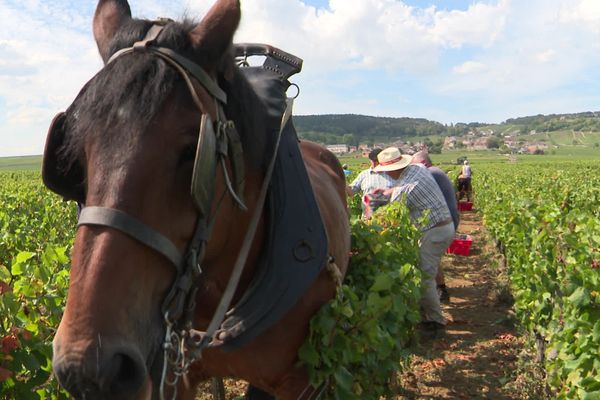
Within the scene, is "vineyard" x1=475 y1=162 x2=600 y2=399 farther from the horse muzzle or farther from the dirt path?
the horse muzzle

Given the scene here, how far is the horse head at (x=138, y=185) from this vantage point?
1271mm

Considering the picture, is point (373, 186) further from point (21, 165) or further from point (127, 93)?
point (21, 165)

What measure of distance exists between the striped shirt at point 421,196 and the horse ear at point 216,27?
4333 millimetres

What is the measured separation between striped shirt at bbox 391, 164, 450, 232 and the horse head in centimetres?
436

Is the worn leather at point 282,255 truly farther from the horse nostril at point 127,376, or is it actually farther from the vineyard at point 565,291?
the vineyard at point 565,291

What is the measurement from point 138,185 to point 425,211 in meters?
4.83

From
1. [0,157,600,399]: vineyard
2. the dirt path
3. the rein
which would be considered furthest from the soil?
the rein

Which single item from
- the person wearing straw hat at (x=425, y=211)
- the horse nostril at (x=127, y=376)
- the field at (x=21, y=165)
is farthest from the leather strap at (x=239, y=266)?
the field at (x=21, y=165)

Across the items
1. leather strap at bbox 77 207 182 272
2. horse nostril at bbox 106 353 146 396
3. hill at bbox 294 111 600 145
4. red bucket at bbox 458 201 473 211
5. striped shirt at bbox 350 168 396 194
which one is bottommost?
red bucket at bbox 458 201 473 211

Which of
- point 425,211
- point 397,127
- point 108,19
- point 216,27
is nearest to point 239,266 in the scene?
point 216,27

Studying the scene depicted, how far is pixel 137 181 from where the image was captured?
135 centimetres

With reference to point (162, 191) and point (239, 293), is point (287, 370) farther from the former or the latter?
point (162, 191)

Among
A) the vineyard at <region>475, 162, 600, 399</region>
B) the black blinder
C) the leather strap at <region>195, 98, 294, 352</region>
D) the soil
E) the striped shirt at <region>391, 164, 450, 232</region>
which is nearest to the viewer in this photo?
the black blinder

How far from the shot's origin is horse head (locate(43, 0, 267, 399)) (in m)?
1.27
